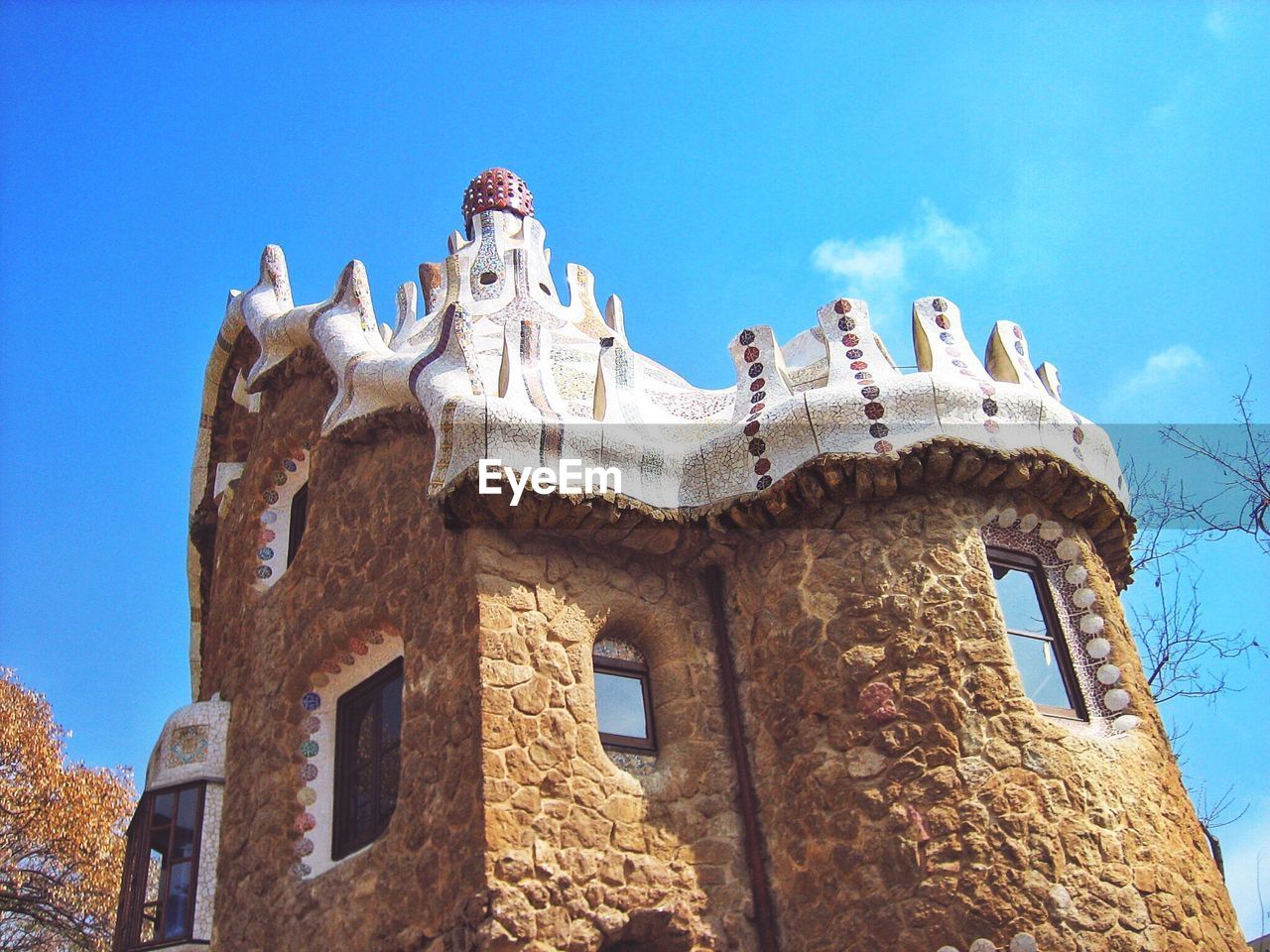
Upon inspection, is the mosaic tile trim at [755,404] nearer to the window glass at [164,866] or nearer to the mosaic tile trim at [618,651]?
the mosaic tile trim at [618,651]

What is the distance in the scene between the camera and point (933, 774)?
589 centimetres

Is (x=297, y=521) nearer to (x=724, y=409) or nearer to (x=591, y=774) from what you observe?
(x=724, y=409)

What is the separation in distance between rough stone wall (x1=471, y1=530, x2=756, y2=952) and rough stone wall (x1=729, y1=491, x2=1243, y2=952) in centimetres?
28

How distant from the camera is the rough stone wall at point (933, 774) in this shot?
18.5 ft

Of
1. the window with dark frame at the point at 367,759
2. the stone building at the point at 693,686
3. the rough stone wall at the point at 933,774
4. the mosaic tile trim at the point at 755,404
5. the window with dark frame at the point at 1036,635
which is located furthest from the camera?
the mosaic tile trim at the point at 755,404

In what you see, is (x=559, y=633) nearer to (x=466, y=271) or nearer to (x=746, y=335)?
(x=746, y=335)

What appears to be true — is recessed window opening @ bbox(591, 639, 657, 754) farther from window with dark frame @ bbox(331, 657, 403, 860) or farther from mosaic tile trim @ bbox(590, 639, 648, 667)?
window with dark frame @ bbox(331, 657, 403, 860)

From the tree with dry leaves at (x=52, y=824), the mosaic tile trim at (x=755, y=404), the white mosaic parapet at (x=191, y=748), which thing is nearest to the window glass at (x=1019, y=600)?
the mosaic tile trim at (x=755, y=404)

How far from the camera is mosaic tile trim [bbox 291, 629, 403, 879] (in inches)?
273

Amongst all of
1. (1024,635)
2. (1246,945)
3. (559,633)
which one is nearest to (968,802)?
(1024,635)

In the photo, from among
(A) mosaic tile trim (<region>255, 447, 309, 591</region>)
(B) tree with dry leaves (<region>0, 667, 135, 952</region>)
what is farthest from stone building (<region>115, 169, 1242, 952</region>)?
(B) tree with dry leaves (<region>0, 667, 135, 952</region>)

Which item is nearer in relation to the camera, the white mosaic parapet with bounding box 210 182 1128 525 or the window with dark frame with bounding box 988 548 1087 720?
the window with dark frame with bounding box 988 548 1087 720

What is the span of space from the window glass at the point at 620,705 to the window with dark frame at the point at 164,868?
2.81 metres

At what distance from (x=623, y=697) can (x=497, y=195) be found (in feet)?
17.5
